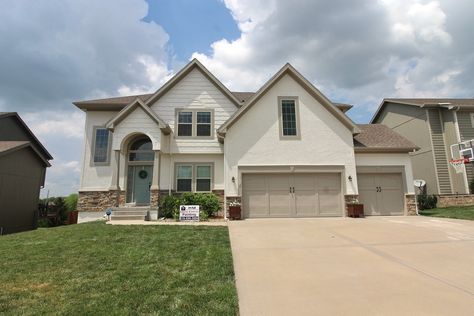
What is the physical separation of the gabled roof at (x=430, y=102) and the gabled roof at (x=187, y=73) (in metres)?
14.2

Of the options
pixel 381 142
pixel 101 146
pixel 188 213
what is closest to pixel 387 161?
pixel 381 142

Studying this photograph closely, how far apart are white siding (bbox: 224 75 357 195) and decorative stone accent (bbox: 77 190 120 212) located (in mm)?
6830

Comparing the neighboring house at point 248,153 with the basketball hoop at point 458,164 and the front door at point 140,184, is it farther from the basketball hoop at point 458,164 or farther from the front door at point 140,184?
the basketball hoop at point 458,164

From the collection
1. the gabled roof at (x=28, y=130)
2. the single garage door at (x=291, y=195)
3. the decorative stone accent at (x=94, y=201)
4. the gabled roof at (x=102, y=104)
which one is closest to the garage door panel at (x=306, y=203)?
the single garage door at (x=291, y=195)

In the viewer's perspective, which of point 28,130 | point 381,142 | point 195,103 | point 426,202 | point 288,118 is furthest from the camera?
point 28,130

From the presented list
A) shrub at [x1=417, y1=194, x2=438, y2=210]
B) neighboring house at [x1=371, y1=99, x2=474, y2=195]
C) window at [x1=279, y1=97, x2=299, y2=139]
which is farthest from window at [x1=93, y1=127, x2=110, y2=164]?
neighboring house at [x1=371, y1=99, x2=474, y2=195]

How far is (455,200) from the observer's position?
17.8 m

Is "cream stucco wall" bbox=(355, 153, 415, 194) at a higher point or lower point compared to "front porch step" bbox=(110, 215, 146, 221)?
higher

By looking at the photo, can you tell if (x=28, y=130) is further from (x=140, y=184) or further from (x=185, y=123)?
(x=185, y=123)

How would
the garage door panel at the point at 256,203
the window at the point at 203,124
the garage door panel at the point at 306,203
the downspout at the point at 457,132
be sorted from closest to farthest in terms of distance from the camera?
1. the garage door panel at the point at 256,203
2. the garage door panel at the point at 306,203
3. the window at the point at 203,124
4. the downspout at the point at 457,132

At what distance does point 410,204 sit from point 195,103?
12.4 m

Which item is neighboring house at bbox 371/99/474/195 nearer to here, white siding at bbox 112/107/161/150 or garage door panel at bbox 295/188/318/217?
garage door panel at bbox 295/188/318/217

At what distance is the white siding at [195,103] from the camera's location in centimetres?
1477

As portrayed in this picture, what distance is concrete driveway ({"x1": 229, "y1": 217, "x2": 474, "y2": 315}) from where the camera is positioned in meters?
3.56
